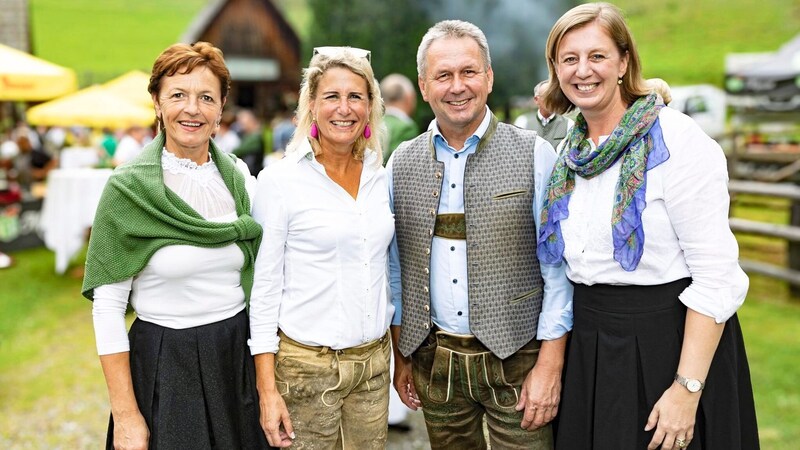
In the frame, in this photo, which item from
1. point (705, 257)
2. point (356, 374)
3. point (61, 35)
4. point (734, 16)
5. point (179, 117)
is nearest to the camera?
point (705, 257)

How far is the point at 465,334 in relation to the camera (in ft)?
7.43

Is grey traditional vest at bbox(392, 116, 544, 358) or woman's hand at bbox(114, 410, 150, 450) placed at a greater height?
grey traditional vest at bbox(392, 116, 544, 358)

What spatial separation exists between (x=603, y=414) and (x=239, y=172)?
138 centimetres

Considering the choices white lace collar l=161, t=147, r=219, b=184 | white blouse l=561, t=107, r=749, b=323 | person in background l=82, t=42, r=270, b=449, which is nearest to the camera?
white blouse l=561, t=107, r=749, b=323

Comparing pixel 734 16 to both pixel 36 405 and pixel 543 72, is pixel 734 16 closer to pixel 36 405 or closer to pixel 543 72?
pixel 543 72

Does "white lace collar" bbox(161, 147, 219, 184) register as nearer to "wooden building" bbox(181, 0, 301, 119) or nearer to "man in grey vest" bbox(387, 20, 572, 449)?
"man in grey vest" bbox(387, 20, 572, 449)

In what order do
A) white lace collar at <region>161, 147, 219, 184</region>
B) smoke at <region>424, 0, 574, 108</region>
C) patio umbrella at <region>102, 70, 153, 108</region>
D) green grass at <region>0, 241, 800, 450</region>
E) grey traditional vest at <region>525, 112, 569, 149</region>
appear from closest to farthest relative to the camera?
1. white lace collar at <region>161, 147, 219, 184</region>
2. grey traditional vest at <region>525, 112, 569, 149</region>
3. green grass at <region>0, 241, 800, 450</region>
4. smoke at <region>424, 0, 574, 108</region>
5. patio umbrella at <region>102, 70, 153, 108</region>

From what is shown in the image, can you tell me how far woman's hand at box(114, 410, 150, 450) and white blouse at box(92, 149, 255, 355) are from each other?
20 cm

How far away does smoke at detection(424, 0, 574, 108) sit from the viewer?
9258 mm

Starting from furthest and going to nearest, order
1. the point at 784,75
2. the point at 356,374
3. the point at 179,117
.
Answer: the point at 784,75 → the point at 356,374 → the point at 179,117

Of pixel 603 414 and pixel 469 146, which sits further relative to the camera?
pixel 469 146

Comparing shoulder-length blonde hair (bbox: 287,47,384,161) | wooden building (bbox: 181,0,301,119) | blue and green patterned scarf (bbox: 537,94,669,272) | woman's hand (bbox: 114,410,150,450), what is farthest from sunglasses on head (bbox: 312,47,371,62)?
wooden building (bbox: 181,0,301,119)

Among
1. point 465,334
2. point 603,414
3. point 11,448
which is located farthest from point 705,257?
point 11,448

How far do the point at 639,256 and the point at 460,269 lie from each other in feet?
1.97
